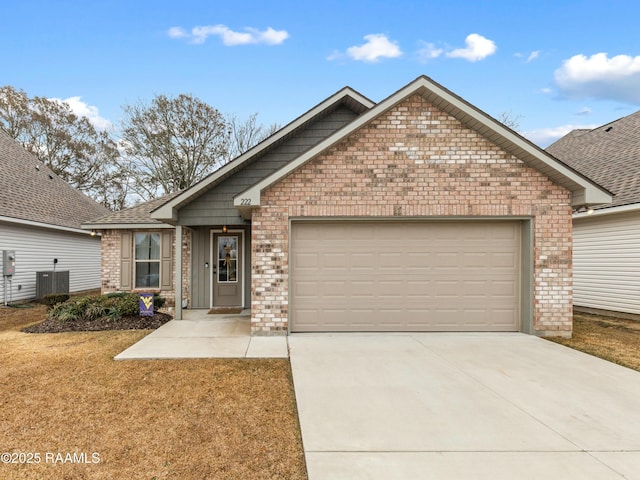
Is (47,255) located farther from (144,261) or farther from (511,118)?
(511,118)

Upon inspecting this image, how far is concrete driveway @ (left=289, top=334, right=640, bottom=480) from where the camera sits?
274 centimetres

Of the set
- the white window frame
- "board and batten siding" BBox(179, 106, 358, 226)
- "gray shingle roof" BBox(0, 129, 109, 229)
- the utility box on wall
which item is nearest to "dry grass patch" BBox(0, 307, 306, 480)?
"board and batten siding" BBox(179, 106, 358, 226)

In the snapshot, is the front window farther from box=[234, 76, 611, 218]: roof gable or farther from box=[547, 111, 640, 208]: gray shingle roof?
box=[547, 111, 640, 208]: gray shingle roof

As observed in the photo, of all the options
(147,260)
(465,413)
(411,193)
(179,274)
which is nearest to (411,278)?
(411,193)

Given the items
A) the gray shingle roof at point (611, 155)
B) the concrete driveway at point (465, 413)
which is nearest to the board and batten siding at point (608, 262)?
the gray shingle roof at point (611, 155)

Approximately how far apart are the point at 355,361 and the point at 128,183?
24.3m

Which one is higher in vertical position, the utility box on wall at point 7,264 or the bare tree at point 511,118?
the bare tree at point 511,118

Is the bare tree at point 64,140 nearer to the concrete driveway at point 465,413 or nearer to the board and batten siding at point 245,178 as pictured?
the board and batten siding at point 245,178

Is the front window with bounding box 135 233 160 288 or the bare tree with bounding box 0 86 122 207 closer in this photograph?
the front window with bounding box 135 233 160 288

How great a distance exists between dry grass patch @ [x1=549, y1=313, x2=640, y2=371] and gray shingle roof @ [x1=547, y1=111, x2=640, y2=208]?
3018 mm

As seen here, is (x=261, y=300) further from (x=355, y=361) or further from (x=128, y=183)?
(x=128, y=183)

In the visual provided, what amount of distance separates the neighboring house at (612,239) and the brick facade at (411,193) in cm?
364

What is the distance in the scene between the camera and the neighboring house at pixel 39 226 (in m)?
11.9

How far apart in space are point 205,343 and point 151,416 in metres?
2.86
